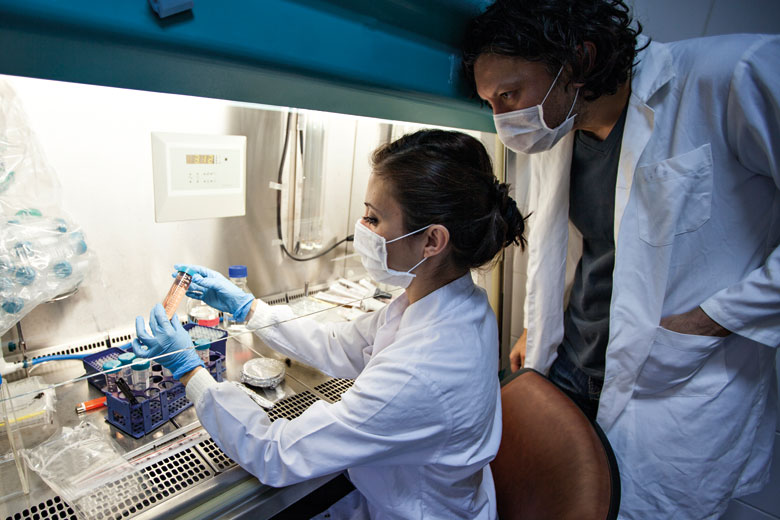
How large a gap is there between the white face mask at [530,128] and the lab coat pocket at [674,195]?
0.23m

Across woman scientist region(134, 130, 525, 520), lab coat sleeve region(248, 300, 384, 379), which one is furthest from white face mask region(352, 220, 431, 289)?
lab coat sleeve region(248, 300, 384, 379)

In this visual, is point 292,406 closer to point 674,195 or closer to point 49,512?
point 49,512

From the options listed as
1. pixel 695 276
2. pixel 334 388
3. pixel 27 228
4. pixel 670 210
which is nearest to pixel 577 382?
pixel 695 276

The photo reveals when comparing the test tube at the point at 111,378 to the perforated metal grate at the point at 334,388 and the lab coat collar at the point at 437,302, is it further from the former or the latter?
the lab coat collar at the point at 437,302

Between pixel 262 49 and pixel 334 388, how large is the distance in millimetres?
921

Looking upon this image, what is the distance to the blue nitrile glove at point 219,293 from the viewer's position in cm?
121

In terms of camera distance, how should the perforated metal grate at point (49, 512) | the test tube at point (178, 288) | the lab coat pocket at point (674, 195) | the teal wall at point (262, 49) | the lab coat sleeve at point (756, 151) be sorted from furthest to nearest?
the test tube at point (178, 288) < the lab coat pocket at point (674, 195) < the lab coat sleeve at point (756, 151) < the perforated metal grate at point (49, 512) < the teal wall at point (262, 49)

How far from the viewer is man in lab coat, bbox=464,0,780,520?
0.96 meters

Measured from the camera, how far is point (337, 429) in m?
0.84

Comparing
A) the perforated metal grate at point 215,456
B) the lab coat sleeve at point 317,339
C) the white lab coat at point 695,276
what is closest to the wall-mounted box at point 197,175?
the lab coat sleeve at point 317,339

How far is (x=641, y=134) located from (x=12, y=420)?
60.5 inches

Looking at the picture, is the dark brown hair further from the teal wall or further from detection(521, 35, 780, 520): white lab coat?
detection(521, 35, 780, 520): white lab coat

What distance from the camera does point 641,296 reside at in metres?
1.12

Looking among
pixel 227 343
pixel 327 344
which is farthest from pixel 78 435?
pixel 327 344
